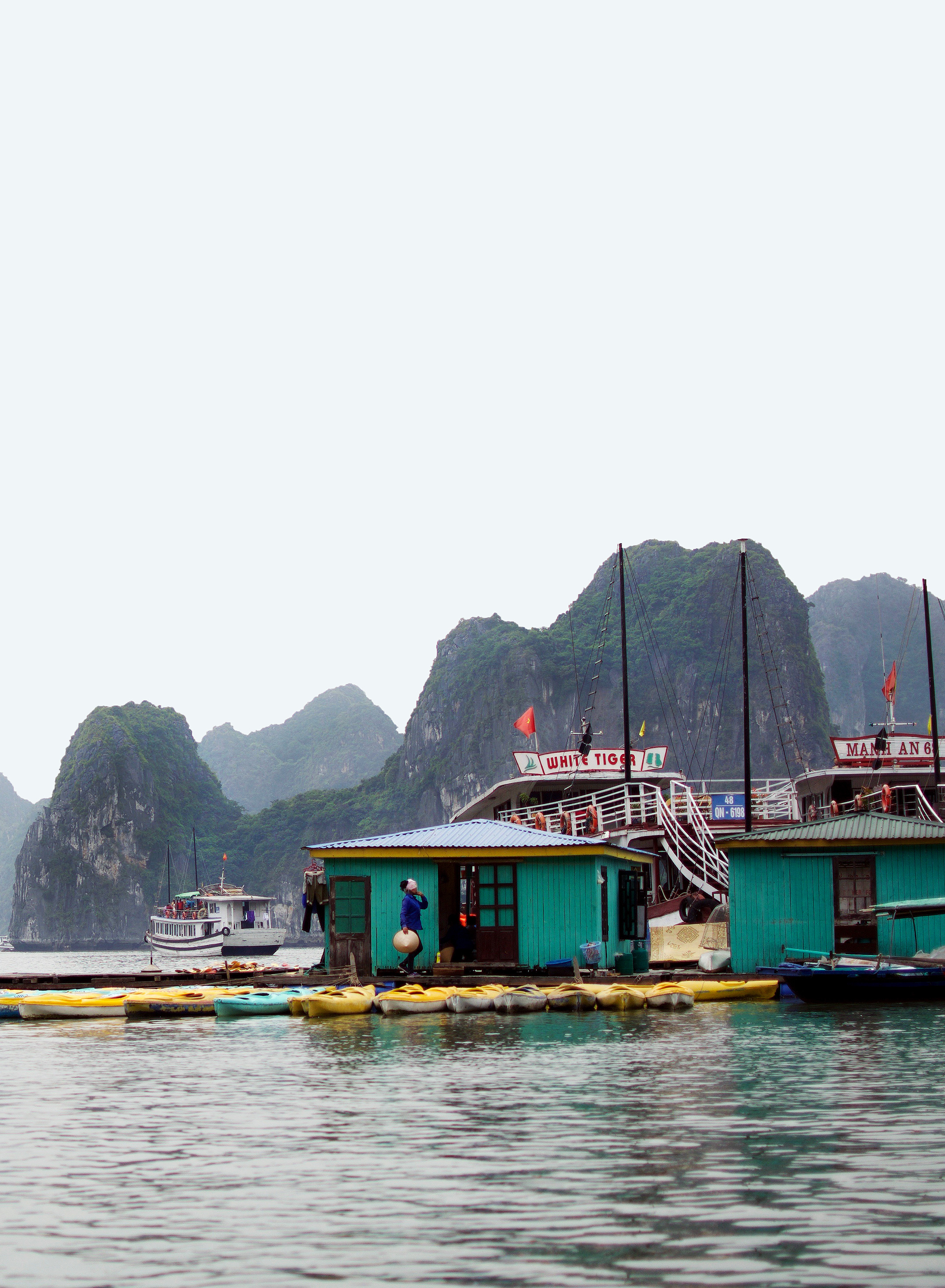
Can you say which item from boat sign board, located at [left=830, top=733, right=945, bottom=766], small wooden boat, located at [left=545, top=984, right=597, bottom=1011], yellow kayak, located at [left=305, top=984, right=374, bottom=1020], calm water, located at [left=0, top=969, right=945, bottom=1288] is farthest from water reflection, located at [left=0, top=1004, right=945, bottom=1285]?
boat sign board, located at [left=830, top=733, right=945, bottom=766]

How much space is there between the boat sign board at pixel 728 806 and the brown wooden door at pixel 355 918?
24634 millimetres

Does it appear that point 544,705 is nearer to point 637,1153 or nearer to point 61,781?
point 61,781

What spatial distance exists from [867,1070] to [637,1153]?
19.1ft

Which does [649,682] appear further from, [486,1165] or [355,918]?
[486,1165]

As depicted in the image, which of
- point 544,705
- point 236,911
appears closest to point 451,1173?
point 236,911

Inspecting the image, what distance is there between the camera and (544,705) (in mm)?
178000

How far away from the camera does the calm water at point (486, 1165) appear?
7.23 metres

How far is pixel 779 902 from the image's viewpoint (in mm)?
27031

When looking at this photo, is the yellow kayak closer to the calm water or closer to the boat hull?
the calm water

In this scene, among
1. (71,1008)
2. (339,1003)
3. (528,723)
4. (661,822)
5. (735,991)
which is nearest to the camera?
(339,1003)

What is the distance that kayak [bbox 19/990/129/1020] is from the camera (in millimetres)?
26719

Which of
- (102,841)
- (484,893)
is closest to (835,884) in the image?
(484,893)

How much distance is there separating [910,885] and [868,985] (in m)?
3.33

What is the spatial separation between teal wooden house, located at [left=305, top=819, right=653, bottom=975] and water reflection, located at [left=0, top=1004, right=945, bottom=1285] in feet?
29.0
